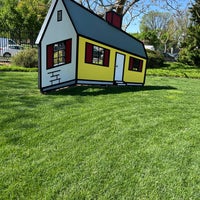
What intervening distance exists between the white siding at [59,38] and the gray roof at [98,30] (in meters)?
0.22

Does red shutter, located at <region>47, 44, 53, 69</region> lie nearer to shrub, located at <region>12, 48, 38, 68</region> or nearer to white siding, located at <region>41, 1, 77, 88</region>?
white siding, located at <region>41, 1, 77, 88</region>

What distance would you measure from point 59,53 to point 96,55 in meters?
1.41

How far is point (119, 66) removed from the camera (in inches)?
376

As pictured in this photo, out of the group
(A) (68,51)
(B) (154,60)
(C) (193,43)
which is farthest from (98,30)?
(C) (193,43)

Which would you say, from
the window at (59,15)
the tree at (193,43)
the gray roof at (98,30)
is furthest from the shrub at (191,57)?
the window at (59,15)

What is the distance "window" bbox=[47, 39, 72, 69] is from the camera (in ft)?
26.0

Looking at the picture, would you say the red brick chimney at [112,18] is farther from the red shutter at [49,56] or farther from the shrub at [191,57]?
the shrub at [191,57]

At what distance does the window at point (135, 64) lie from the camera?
989 cm

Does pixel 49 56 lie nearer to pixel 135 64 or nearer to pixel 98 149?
pixel 135 64

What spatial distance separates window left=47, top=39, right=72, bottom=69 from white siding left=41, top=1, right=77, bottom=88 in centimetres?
11

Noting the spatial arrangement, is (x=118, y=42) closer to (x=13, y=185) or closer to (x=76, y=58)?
(x=76, y=58)

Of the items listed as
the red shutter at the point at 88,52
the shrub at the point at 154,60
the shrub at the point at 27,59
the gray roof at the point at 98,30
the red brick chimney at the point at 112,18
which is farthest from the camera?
the shrub at the point at 154,60

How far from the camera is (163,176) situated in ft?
12.2

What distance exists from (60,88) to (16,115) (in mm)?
2892
